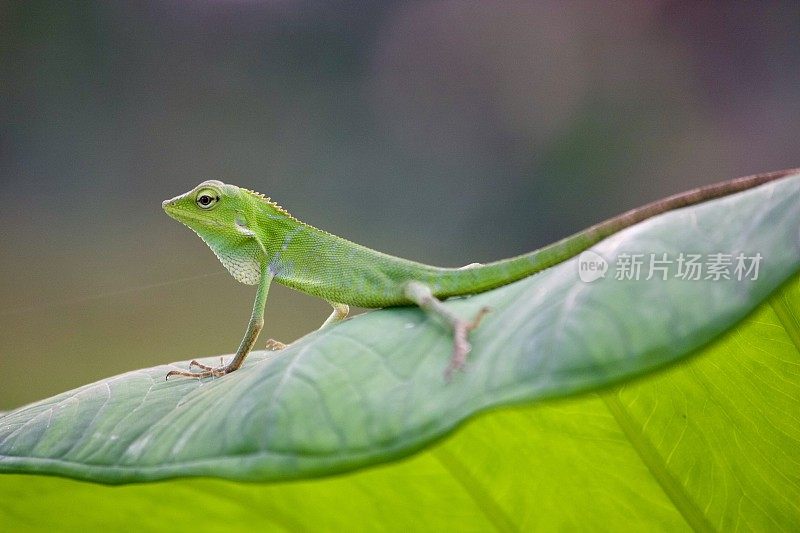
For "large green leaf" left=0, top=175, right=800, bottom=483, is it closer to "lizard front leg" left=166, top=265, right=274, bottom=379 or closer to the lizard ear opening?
"lizard front leg" left=166, top=265, right=274, bottom=379

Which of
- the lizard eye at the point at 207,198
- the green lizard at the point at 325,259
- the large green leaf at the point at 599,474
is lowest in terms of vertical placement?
the large green leaf at the point at 599,474

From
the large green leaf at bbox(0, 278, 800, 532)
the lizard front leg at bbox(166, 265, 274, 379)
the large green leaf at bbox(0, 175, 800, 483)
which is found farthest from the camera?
the lizard front leg at bbox(166, 265, 274, 379)

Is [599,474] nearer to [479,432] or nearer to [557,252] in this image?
[479,432]

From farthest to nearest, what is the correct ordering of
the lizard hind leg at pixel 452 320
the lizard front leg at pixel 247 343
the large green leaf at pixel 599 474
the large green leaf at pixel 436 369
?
the lizard front leg at pixel 247 343, the large green leaf at pixel 599 474, the lizard hind leg at pixel 452 320, the large green leaf at pixel 436 369

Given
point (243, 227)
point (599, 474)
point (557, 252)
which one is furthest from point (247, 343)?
point (599, 474)

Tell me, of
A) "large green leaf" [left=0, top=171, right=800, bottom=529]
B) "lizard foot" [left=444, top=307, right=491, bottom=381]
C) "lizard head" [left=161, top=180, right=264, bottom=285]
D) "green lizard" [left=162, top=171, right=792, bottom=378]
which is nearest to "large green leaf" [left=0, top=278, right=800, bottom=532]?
"large green leaf" [left=0, top=171, right=800, bottom=529]

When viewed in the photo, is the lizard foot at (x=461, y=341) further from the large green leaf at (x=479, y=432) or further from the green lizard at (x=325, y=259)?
the green lizard at (x=325, y=259)

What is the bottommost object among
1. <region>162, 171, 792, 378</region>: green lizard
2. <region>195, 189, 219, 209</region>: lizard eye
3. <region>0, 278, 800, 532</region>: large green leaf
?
<region>0, 278, 800, 532</region>: large green leaf

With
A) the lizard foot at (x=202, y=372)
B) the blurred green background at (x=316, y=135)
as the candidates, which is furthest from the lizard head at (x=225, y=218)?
the blurred green background at (x=316, y=135)
